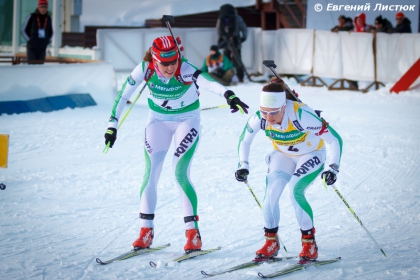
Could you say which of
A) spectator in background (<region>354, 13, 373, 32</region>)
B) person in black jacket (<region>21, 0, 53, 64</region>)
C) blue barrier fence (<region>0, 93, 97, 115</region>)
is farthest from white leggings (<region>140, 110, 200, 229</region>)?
spectator in background (<region>354, 13, 373, 32</region>)

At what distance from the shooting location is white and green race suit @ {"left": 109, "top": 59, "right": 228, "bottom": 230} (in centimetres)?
606

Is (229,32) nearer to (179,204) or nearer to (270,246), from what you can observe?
(179,204)

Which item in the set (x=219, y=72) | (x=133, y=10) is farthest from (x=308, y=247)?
(x=133, y=10)

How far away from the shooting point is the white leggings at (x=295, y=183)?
5.68m

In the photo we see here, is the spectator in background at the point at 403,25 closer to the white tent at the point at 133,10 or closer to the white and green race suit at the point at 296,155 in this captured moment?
the white tent at the point at 133,10

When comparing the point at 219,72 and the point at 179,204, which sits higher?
the point at 219,72

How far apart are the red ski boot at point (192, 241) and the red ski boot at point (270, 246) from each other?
52 cm

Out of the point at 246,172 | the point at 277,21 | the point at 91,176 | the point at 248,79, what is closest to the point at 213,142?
the point at 91,176

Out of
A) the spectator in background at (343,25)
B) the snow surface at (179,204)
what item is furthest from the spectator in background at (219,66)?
the snow surface at (179,204)

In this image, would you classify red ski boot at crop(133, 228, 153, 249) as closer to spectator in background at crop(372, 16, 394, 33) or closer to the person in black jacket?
the person in black jacket

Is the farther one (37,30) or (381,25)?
(381,25)

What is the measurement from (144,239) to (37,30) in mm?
10213

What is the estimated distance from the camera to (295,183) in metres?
5.69

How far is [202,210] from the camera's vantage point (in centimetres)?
751
